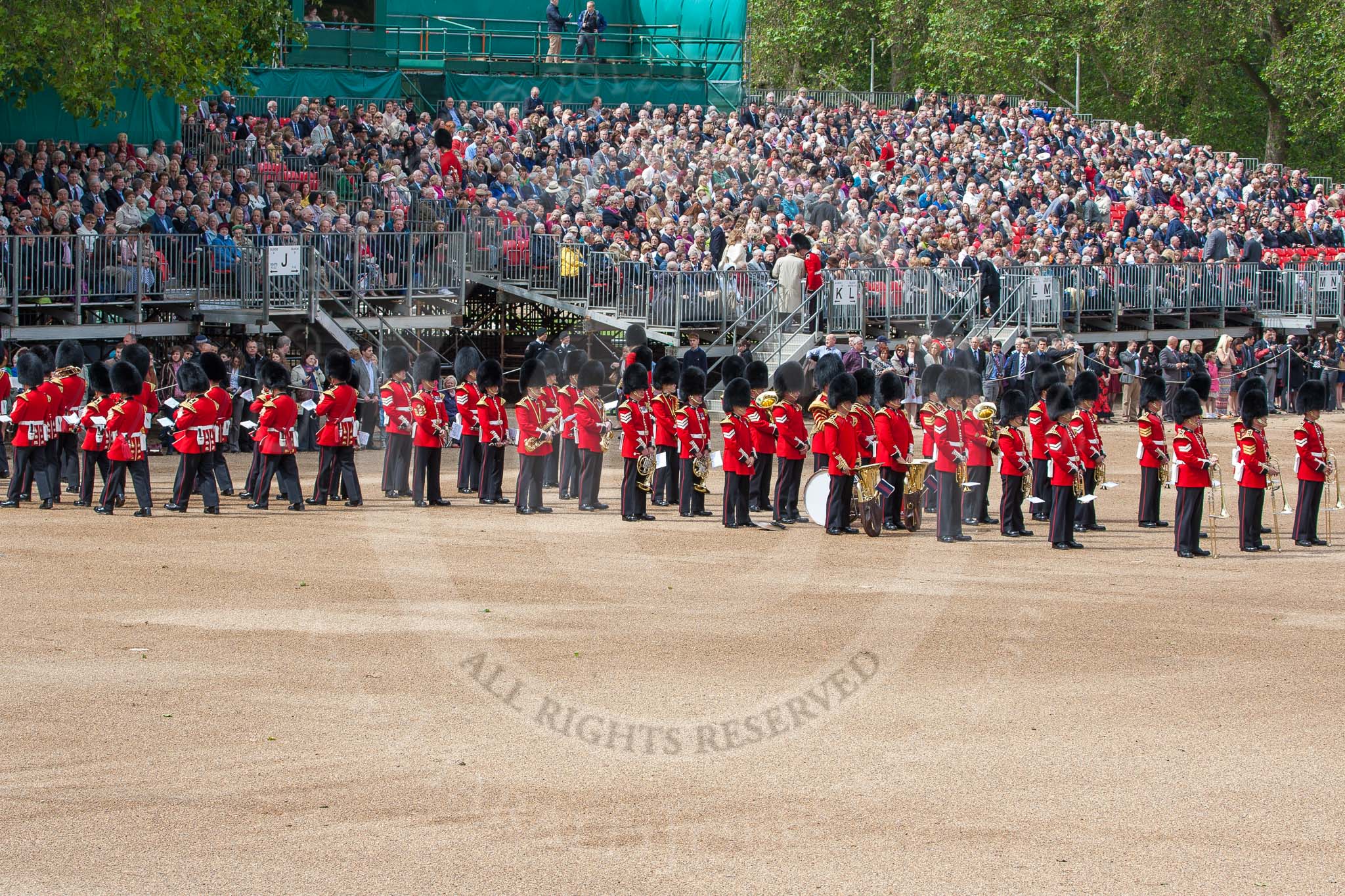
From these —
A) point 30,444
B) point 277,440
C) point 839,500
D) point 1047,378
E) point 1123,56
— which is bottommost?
point 839,500

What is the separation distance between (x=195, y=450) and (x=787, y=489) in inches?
194

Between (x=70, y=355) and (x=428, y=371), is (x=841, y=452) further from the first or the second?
(x=70, y=355)

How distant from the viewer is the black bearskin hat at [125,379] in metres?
15.4

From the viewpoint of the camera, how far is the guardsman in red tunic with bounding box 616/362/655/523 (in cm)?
1548

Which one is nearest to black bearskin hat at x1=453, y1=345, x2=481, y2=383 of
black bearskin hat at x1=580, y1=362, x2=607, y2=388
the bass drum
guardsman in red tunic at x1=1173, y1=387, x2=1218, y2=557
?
black bearskin hat at x1=580, y1=362, x2=607, y2=388

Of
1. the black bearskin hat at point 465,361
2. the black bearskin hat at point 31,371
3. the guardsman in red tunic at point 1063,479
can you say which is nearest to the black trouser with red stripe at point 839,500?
the guardsman in red tunic at point 1063,479

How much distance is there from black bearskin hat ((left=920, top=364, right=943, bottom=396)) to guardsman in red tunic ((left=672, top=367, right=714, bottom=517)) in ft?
6.56

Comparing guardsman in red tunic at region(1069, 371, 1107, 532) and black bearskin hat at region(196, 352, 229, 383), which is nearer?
guardsman in red tunic at region(1069, 371, 1107, 532)

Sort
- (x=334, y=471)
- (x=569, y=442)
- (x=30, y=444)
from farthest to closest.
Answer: (x=569, y=442) → (x=334, y=471) → (x=30, y=444)

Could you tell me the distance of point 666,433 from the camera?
16.2 metres

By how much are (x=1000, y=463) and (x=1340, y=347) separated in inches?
601

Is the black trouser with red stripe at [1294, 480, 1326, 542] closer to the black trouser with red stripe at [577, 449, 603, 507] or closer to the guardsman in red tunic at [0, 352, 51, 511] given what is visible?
the black trouser with red stripe at [577, 449, 603, 507]

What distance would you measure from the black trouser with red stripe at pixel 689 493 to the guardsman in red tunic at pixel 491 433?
167 cm

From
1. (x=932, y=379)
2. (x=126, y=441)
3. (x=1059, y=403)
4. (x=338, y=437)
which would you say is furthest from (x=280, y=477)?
(x=1059, y=403)
